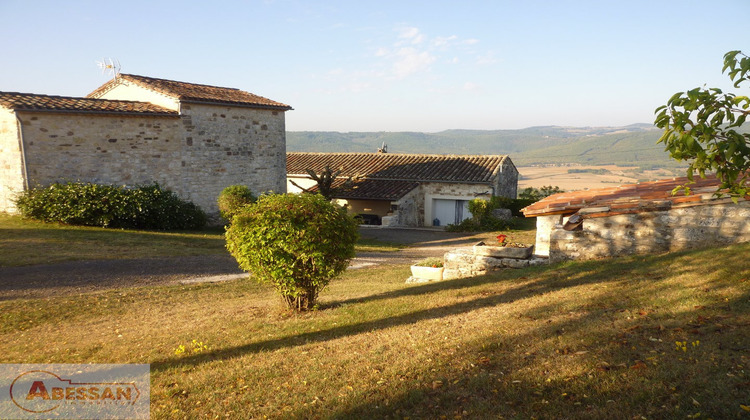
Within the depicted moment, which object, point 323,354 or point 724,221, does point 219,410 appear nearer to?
point 323,354

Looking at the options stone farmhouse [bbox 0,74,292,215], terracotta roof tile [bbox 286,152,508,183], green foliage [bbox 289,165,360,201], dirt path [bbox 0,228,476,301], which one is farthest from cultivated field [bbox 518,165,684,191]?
dirt path [bbox 0,228,476,301]

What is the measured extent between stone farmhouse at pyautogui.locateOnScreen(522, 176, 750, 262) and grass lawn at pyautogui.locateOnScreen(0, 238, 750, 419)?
61 centimetres

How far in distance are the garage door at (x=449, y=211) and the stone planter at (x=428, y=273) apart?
656 inches

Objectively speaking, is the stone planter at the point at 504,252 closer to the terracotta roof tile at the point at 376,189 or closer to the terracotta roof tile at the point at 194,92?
the terracotta roof tile at the point at 194,92

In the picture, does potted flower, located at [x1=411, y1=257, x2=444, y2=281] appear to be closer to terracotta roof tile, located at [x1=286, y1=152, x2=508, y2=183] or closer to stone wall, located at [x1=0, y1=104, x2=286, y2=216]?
stone wall, located at [x1=0, y1=104, x2=286, y2=216]

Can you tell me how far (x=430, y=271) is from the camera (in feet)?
35.5

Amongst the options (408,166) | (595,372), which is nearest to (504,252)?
(595,372)

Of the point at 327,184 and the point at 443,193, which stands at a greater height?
the point at 327,184

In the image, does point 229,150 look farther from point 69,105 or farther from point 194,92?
point 69,105

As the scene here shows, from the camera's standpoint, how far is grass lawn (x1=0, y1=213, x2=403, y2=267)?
12.2 metres

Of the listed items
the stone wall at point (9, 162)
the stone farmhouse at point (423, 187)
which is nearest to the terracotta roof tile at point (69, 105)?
the stone wall at point (9, 162)

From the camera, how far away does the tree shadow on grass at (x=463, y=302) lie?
5855mm

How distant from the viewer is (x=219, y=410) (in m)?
4.18

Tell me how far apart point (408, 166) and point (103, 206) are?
59.8 ft
